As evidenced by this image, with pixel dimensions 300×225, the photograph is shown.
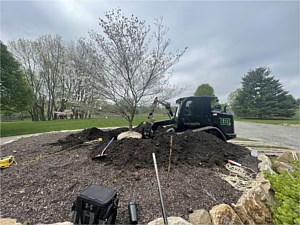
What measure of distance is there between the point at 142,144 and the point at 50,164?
75.7 inches

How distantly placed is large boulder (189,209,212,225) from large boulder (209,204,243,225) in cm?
6

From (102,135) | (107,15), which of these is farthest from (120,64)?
(102,135)

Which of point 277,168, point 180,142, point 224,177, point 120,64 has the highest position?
point 120,64

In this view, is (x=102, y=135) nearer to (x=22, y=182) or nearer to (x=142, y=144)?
(x=142, y=144)

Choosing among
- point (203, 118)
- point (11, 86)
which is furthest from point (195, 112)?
point (11, 86)

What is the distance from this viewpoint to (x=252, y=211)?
1.99 meters

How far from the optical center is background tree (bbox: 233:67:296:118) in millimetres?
25031

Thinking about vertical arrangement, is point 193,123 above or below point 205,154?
above

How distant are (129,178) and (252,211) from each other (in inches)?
66.7

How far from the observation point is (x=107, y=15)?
5.00 m

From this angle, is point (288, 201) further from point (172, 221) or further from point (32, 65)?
point (32, 65)

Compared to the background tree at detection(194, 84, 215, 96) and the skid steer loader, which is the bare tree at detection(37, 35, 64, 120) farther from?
the background tree at detection(194, 84, 215, 96)

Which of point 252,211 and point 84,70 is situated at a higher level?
point 84,70

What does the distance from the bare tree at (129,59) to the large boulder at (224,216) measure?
4.32 metres
